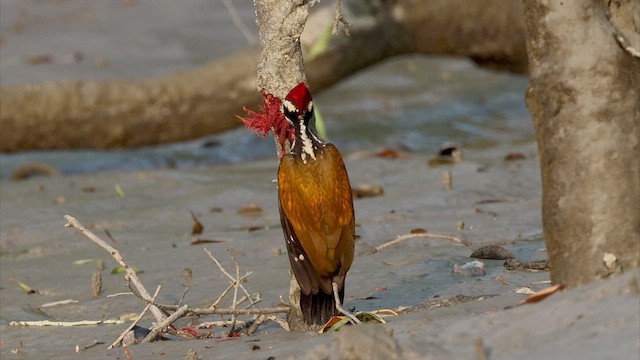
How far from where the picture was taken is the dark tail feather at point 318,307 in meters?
3.46

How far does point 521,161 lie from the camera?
675 centimetres

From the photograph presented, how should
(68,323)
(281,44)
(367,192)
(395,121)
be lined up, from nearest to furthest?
1. (281,44)
2. (68,323)
3. (367,192)
4. (395,121)

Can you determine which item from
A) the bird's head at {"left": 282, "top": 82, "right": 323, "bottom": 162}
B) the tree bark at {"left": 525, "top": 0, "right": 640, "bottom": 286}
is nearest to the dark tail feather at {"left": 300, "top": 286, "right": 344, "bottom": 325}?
the bird's head at {"left": 282, "top": 82, "right": 323, "bottom": 162}

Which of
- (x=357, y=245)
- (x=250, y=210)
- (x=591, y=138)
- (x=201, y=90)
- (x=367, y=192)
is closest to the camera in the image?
(x=591, y=138)

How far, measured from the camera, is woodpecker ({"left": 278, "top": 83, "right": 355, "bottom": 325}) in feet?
10.9

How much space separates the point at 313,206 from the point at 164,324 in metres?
0.60

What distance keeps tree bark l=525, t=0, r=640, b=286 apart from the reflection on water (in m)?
5.08

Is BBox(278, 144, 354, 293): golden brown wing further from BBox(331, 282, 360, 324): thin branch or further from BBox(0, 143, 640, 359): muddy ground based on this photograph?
BBox(0, 143, 640, 359): muddy ground

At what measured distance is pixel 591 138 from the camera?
2871 mm

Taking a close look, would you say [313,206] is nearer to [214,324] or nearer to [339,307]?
[339,307]

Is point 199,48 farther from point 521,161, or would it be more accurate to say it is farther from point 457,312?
point 457,312

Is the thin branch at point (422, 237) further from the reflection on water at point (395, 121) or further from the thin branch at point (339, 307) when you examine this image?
the reflection on water at point (395, 121)

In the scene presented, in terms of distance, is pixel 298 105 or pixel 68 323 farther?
pixel 68 323

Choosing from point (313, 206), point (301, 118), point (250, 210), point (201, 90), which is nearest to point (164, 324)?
point (313, 206)
